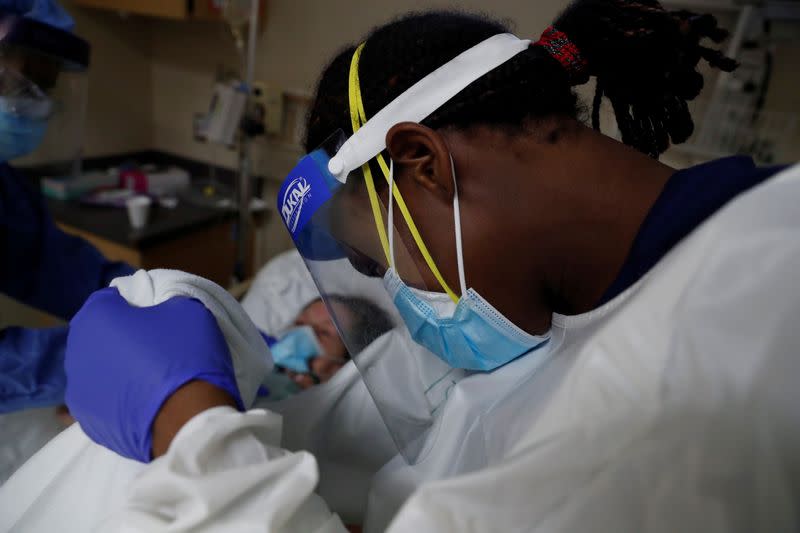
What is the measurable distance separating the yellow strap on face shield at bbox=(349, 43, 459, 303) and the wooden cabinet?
1457 millimetres

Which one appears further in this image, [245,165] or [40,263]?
[245,165]

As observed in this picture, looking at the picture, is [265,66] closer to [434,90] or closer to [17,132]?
[17,132]

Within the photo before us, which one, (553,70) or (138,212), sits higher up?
(553,70)

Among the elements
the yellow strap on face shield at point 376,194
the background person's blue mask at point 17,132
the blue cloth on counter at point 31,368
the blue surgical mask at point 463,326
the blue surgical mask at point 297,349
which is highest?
the yellow strap on face shield at point 376,194

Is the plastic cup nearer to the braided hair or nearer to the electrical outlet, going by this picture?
the electrical outlet

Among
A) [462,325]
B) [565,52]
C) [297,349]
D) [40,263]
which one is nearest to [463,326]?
[462,325]

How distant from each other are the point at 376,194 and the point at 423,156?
9 cm

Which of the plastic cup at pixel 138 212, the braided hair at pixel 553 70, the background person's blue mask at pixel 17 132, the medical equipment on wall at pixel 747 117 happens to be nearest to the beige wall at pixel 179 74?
the plastic cup at pixel 138 212

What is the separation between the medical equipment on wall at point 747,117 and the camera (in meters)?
1.38

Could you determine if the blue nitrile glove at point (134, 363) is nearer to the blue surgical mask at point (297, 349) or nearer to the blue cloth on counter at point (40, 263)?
the blue cloth on counter at point (40, 263)

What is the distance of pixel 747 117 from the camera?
144cm

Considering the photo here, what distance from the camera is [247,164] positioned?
179 cm

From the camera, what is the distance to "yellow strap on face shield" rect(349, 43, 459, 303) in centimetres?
61

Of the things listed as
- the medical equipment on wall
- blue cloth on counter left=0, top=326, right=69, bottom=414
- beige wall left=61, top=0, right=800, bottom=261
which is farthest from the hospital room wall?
the medical equipment on wall
